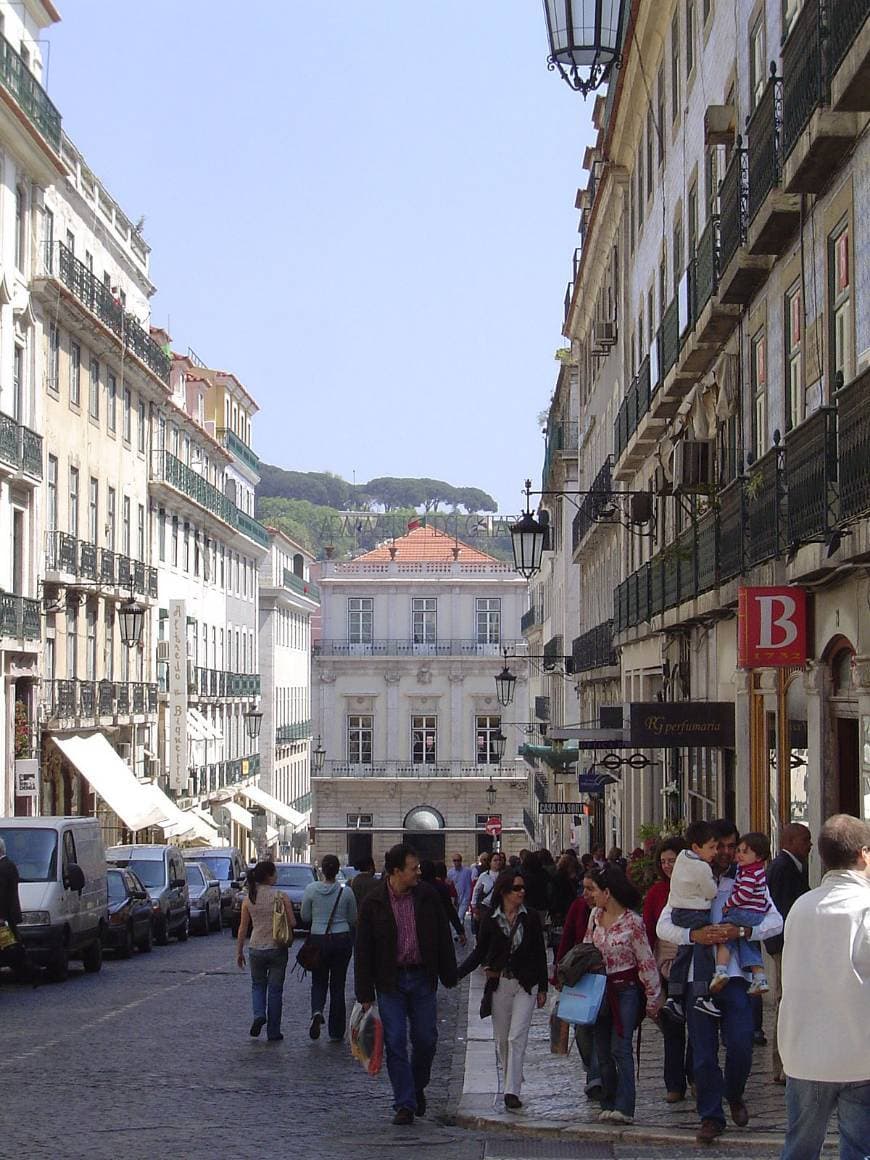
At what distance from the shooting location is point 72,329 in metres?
45.7

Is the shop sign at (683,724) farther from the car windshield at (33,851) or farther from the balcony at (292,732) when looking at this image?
the balcony at (292,732)

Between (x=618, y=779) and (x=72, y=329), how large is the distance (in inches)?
677

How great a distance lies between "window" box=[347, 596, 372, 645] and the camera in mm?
93750

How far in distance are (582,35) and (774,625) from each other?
522 cm

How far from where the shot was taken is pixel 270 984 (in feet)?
54.3

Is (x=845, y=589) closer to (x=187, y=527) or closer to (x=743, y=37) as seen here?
(x=743, y=37)

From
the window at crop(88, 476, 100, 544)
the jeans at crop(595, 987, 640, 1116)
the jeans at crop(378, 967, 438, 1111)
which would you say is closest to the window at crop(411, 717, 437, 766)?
the window at crop(88, 476, 100, 544)

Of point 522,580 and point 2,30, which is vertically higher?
point 2,30

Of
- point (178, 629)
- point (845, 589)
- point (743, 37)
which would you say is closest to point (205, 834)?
point (178, 629)

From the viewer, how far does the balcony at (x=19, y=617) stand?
127ft

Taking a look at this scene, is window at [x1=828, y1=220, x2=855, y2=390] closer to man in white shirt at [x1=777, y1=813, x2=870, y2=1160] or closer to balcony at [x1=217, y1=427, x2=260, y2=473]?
man in white shirt at [x1=777, y1=813, x2=870, y2=1160]

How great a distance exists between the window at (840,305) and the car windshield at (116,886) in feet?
51.7

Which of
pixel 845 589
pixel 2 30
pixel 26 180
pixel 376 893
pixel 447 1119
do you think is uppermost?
pixel 2 30

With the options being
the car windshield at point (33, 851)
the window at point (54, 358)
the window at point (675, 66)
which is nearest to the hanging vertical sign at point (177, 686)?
the window at point (54, 358)
